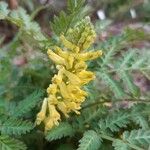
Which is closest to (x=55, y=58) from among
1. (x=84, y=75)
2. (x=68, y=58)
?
(x=68, y=58)

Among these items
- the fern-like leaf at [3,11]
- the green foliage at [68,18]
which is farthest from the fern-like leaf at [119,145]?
the fern-like leaf at [3,11]

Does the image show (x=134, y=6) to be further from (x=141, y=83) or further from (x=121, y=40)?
(x=121, y=40)

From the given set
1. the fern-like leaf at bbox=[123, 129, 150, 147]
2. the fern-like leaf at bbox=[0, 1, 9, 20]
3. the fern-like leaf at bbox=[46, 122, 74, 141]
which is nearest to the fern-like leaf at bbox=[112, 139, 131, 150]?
the fern-like leaf at bbox=[123, 129, 150, 147]

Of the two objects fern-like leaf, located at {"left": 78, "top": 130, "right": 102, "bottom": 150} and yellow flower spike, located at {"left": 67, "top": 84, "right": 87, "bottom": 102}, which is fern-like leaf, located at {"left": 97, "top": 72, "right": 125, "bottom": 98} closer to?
fern-like leaf, located at {"left": 78, "top": 130, "right": 102, "bottom": 150}

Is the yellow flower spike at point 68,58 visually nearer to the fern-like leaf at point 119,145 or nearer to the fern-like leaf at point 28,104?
the fern-like leaf at point 28,104

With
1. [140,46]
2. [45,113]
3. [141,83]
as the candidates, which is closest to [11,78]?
[45,113]

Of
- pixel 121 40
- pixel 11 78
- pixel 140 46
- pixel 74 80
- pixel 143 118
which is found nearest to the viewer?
pixel 74 80
